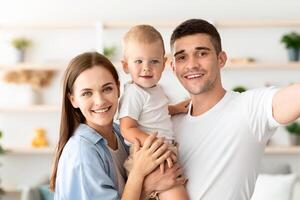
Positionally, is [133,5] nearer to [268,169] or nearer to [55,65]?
[55,65]

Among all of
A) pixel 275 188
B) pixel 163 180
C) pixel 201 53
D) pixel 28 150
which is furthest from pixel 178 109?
pixel 28 150

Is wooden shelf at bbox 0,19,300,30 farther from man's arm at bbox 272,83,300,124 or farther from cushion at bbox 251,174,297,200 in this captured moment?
man's arm at bbox 272,83,300,124

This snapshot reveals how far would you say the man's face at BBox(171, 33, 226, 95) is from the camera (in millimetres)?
2055

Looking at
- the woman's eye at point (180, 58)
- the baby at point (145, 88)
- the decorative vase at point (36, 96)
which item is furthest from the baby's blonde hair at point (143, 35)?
the decorative vase at point (36, 96)

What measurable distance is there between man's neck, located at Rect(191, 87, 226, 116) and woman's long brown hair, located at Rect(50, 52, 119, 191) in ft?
1.03

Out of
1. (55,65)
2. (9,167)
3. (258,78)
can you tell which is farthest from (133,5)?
(9,167)

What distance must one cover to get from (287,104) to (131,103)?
22.8 inches

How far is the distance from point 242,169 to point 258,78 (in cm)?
373

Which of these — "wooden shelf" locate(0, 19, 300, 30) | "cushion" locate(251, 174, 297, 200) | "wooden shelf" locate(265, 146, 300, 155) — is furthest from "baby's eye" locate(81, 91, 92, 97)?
"wooden shelf" locate(265, 146, 300, 155)

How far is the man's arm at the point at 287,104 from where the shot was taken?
1.73 meters

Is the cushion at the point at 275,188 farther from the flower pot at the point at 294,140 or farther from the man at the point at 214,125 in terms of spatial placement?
the man at the point at 214,125

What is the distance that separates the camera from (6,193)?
553 centimetres

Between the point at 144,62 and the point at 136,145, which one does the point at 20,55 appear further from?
the point at 136,145

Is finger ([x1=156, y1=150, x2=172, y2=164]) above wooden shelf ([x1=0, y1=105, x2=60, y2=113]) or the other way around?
above
